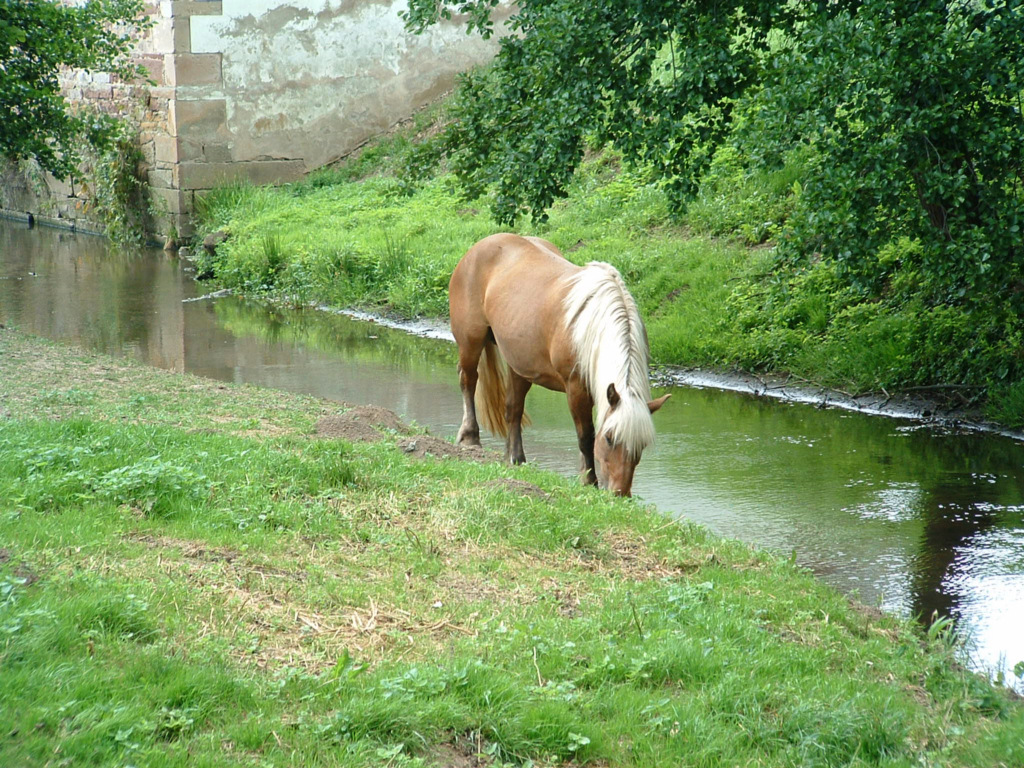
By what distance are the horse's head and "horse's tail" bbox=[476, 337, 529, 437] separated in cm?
225

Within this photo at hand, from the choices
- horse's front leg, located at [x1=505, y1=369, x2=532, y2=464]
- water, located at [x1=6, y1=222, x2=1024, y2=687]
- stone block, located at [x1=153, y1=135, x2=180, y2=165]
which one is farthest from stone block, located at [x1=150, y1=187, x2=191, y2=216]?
horse's front leg, located at [x1=505, y1=369, x2=532, y2=464]

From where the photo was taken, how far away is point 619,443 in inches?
253

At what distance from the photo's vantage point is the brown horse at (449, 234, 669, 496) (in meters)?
6.52

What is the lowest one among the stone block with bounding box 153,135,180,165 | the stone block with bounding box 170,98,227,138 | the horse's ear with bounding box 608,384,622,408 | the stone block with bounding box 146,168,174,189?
the horse's ear with bounding box 608,384,622,408

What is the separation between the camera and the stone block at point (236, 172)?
21.6 metres

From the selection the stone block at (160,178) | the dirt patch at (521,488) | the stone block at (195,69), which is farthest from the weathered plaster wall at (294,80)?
the dirt patch at (521,488)

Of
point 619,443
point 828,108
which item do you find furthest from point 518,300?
point 828,108

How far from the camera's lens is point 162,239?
2267 centimetres

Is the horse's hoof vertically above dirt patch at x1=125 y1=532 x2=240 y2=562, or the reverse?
dirt patch at x1=125 y1=532 x2=240 y2=562

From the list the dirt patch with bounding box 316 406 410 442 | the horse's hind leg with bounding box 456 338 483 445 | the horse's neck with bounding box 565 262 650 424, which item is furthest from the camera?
the horse's hind leg with bounding box 456 338 483 445

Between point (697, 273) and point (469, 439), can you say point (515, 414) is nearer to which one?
point (469, 439)

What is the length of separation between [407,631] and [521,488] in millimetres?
1974

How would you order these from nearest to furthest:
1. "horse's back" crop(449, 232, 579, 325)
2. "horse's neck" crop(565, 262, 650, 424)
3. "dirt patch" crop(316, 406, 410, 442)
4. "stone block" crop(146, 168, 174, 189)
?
"horse's neck" crop(565, 262, 650, 424)
"dirt patch" crop(316, 406, 410, 442)
"horse's back" crop(449, 232, 579, 325)
"stone block" crop(146, 168, 174, 189)

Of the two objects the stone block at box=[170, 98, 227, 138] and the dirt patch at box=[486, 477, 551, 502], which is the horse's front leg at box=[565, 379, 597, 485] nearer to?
the dirt patch at box=[486, 477, 551, 502]
